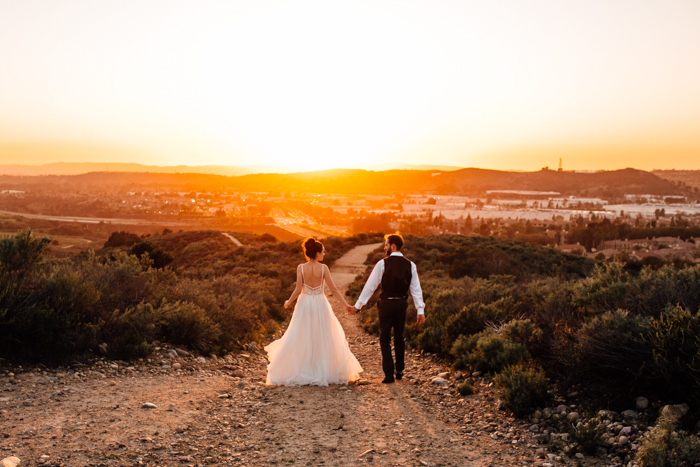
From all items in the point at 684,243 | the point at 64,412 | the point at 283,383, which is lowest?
the point at 684,243

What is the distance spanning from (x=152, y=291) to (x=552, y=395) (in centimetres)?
682

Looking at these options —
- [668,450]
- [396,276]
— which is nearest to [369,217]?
[396,276]

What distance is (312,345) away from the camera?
6.40 meters

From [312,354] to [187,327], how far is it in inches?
103

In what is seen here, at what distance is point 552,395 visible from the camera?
17.1 feet

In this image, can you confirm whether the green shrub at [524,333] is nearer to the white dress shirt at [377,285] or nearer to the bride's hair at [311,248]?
the white dress shirt at [377,285]

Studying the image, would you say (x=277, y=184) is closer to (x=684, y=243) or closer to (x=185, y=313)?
(x=684, y=243)

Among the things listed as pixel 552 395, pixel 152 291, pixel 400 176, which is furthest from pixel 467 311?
pixel 400 176

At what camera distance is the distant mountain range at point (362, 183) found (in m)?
165

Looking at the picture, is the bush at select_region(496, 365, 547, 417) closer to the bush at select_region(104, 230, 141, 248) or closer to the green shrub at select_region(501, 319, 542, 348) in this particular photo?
the green shrub at select_region(501, 319, 542, 348)

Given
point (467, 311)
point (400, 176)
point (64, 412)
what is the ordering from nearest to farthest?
point (64, 412) < point (467, 311) < point (400, 176)

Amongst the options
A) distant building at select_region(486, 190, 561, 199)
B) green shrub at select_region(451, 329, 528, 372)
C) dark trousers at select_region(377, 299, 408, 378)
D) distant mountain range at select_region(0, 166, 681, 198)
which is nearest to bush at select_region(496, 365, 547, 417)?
green shrub at select_region(451, 329, 528, 372)

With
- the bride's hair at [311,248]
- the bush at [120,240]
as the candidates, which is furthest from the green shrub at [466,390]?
the bush at [120,240]

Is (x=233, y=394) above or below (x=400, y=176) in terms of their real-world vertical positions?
below
